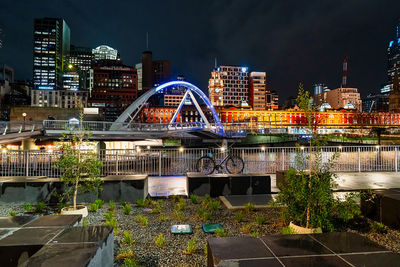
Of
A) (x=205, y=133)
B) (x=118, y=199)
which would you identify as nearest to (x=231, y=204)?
(x=118, y=199)

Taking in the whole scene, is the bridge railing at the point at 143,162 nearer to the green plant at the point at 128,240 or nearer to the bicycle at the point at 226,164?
the bicycle at the point at 226,164

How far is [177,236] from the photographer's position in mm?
6422

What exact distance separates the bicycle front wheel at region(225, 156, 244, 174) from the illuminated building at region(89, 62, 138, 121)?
145m

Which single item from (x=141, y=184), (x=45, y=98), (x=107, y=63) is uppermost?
(x=107, y=63)

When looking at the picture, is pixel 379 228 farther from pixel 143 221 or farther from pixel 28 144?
pixel 28 144

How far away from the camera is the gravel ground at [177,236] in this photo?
17.4 ft

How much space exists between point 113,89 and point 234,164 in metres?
160

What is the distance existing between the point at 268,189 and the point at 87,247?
8.32 meters

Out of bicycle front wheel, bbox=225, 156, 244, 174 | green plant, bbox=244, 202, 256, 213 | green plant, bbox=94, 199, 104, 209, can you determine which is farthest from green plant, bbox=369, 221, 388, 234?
bicycle front wheel, bbox=225, 156, 244, 174

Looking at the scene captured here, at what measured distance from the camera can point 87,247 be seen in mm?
3623

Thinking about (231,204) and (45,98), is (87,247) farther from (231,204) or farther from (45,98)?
(45,98)

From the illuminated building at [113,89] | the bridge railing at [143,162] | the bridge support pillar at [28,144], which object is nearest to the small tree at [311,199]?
the bridge railing at [143,162]

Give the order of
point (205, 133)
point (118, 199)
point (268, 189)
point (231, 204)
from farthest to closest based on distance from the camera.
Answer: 1. point (205, 133)
2. point (268, 189)
3. point (118, 199)
4. point (231, 204)

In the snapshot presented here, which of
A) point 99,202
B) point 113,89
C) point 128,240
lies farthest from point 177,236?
point 113,89
